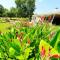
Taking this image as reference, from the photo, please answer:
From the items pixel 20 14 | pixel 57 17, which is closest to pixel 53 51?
pixel 57 17

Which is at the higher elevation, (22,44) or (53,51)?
(53,51)

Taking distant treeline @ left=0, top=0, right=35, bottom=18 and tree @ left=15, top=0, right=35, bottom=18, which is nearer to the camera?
distant treeline @ left=0, top=0, right=35, bottom=18

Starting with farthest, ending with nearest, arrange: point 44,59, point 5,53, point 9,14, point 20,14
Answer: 1. point 9,14
2. point 20,14
3. point 5,53
4. point 44,59

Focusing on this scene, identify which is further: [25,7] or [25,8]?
[25,7]

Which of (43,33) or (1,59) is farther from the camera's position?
(43,33)

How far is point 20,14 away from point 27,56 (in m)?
67.2

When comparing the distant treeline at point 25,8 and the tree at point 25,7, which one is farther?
the tree at point 25,7

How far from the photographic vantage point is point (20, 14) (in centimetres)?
6925

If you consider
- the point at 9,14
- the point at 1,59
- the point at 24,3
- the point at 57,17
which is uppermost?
the point at 1,59

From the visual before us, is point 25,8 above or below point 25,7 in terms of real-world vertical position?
below

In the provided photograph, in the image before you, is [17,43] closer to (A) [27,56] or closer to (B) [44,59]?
(A) [27,56]

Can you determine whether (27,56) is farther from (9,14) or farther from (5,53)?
(9,14)

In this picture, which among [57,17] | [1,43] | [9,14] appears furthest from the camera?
[9,14]

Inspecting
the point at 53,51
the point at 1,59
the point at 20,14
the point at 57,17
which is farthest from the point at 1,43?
the point at 20,14
